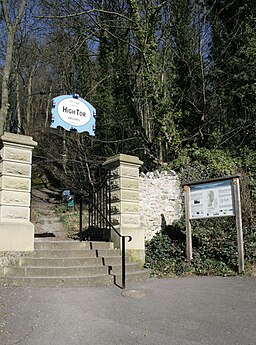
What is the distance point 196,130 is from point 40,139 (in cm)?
1082

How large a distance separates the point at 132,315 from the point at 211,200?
3.95 metres

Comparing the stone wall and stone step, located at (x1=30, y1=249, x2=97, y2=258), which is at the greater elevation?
the stone wall

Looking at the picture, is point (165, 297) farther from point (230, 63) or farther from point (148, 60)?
point (230, 63)

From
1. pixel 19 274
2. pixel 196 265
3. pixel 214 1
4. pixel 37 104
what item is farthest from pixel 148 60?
pixel 37 104

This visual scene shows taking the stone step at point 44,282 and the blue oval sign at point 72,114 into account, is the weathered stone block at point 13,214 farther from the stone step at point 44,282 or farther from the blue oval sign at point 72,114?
the blue oval sign at point 72,114

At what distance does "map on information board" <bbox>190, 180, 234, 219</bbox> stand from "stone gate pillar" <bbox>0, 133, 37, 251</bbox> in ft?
12.3

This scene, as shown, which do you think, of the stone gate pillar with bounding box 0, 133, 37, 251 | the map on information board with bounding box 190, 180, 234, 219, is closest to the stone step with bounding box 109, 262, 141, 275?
the stone gate pillar with bounding box 0, 133, 37, 251

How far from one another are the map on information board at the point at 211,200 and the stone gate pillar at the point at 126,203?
4.47 ft

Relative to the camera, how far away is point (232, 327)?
12.6 feet

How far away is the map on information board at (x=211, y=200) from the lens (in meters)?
7.30

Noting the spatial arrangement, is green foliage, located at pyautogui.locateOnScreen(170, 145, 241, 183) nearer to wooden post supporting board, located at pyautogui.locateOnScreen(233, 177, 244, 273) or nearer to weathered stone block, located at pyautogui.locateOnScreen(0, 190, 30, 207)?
wooden post supporting board, located at pyautogui.locateOnScreen(233, 177, 244, 273)

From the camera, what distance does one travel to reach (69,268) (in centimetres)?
606

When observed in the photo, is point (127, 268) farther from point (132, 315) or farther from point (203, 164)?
point (203, 164)

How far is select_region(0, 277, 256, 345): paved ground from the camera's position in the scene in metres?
3.53
